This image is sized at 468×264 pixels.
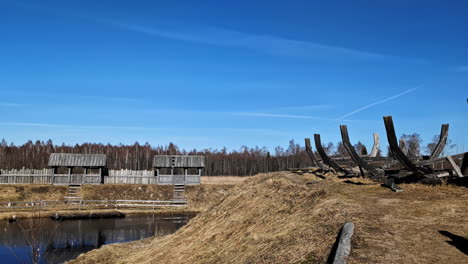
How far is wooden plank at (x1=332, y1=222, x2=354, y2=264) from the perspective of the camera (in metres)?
6.07

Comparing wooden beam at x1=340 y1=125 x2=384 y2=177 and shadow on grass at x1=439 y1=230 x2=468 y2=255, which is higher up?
wooden beam at x1=340 y1=125 x2=384 y2=177

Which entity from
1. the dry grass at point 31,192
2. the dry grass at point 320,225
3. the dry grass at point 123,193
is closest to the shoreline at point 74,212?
the dry grass at point 123,193

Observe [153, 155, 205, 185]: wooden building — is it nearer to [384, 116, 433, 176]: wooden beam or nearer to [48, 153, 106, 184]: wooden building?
[48, 153, 106, 184]: wooden building

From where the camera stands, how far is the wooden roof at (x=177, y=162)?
50.5m

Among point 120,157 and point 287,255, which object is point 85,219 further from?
point 120,157

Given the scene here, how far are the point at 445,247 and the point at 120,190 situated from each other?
152 ft

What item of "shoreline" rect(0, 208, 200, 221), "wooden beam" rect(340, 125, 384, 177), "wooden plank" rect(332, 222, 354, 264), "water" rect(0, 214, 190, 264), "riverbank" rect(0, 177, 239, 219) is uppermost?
"wooden beam" rect(340, 125, 384, 177)

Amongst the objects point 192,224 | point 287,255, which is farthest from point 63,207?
point 287,255

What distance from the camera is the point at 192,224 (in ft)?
51.4

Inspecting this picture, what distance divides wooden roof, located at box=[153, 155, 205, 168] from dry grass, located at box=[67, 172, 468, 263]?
118 ft

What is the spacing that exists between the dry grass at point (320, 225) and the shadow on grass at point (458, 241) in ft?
0.33

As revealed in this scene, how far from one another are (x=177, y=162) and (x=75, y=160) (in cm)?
1235

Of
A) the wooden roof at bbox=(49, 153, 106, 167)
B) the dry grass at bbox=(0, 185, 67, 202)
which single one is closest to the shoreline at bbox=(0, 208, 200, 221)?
the dry grass at bbox=(0, 185, 67, 202)

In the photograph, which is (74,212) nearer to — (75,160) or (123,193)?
(123,193)
